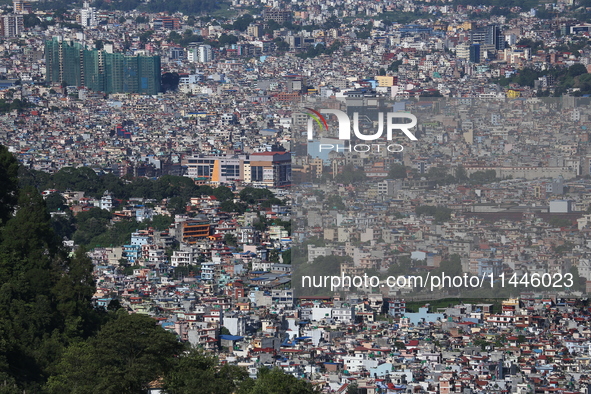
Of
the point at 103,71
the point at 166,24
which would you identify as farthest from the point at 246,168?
the point at 166,24

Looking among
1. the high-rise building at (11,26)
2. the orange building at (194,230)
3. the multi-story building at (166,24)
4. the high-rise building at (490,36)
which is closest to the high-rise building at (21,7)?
the high-rise building at (11,26)

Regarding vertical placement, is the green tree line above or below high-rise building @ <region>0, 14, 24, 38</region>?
below

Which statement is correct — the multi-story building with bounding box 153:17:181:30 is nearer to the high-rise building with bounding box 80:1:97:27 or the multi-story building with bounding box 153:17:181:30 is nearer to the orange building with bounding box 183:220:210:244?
the high-rise building with bounding box 80:1:97:27

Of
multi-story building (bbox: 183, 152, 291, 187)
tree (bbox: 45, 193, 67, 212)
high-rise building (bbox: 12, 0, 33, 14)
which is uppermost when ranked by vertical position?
high-rise building (bbox: 12, 0, 33, 14)

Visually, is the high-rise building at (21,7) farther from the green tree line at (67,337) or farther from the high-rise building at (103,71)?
the green tree line at (67,337)

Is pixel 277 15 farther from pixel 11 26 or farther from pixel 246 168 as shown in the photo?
pixel 246 168

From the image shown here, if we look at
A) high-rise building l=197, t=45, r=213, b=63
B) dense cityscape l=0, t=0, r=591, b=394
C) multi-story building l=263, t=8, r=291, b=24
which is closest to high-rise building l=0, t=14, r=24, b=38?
high-rise building l=197, t=45, r=213, b=63

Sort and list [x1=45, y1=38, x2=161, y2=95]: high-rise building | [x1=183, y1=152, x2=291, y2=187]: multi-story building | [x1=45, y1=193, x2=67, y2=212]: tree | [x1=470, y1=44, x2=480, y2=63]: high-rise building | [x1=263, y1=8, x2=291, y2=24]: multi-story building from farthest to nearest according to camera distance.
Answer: [x1=263, y1=8, x2=291, y2=24]: multi-story building < [x1=45, y1=38, x2=161, y2=95]: high-rise building < [x1=470, y1=44, x2=480, y2=63]: high-rise building < [x1=183, y1=152, x2=291, y2=187]: multi-story building < [x1=45, y1=193, x2=67, y2=212]: tree
